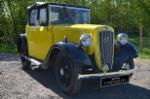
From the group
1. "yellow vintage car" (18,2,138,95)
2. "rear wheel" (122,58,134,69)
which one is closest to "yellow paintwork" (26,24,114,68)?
"yellow vintage car" (18,2,138,95)

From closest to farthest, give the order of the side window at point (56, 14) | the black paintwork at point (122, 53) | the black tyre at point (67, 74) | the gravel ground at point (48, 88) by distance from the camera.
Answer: the black tyre at point (67, 74) → the gravel ground at point (48, 88) → the black paintwork at point (122, 53) → the side window at point (56, 14)

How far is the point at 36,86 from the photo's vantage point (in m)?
7.40

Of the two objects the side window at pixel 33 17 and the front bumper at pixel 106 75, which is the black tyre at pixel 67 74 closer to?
the front bumper at pixel 106 75

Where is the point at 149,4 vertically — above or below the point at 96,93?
above

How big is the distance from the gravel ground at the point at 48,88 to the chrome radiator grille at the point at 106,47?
0.78 metres

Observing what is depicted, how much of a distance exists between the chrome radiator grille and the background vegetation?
656 centimetres

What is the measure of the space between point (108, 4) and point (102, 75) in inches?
703

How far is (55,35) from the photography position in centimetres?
760

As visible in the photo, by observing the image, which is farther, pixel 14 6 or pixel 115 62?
pixel 14 6

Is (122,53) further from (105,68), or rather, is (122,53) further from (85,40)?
(85,40)

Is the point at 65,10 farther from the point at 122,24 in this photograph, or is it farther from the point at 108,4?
the point at 122,24

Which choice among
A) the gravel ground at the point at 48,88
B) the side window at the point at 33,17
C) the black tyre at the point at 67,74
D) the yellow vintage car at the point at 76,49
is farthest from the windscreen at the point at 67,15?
the gravel ground at the point at 48,88

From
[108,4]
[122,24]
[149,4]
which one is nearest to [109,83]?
[149,4]

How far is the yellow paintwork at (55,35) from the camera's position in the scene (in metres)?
6.60
